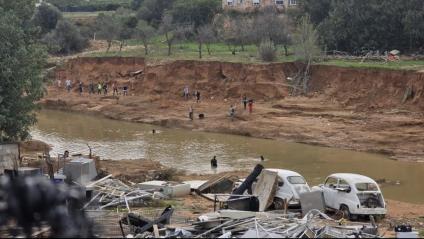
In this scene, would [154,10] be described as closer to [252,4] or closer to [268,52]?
[252,4]

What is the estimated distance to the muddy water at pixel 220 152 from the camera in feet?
112

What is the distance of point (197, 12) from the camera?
84562 millimetres

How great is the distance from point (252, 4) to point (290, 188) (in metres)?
64.6

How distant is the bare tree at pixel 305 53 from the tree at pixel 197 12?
28.1 metres

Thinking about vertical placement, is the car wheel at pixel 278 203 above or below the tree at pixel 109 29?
below

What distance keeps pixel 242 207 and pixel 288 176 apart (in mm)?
2930

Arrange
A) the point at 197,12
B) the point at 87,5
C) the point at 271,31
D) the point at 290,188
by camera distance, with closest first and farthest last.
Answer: the point at 290,188, the point at 271,31, the point at 197,12, the point at 87,5

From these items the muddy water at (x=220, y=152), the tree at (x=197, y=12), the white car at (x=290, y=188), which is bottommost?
the muddy water at (x=220, y=152)

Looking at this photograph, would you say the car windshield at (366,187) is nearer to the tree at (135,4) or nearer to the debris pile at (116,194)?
the debris pile at (116,194)

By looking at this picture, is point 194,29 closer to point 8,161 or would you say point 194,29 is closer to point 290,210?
point 8,161

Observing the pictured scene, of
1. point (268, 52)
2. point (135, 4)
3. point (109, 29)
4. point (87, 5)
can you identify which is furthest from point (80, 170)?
point (87, 5)

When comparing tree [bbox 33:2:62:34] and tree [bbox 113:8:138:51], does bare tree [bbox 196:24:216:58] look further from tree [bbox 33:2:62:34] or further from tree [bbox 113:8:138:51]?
tree [bbox 33:2:62:34]

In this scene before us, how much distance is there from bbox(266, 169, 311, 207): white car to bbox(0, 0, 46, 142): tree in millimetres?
11436

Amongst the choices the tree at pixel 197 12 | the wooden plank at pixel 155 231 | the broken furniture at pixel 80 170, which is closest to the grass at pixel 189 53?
the tree at pixel 197 12
